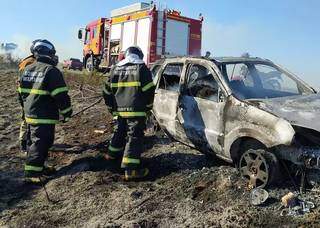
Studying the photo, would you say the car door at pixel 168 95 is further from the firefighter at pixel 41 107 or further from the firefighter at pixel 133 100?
the firefighter at pixel 41 107

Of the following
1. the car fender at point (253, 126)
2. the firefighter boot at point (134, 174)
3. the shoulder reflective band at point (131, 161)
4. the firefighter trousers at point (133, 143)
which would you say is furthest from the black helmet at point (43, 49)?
the car fender at point (253, 126)

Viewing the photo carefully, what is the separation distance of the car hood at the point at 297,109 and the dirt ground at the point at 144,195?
728 mm

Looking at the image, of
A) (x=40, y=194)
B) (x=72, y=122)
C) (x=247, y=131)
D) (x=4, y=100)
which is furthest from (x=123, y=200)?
(x=4, y=100)

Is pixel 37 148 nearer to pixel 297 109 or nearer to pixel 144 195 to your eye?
pixel 144 195

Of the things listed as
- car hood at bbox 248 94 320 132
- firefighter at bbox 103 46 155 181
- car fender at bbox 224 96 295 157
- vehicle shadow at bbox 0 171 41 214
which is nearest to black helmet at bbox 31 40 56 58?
firefighter at bbox 103 46 155 181

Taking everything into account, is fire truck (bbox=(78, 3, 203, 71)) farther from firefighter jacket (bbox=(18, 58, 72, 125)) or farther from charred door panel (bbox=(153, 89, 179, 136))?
firefighter jacket (bbox=(18, 58, 72, 125))

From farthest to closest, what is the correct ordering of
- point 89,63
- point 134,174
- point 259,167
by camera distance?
1. point 89,63
2. point 134,174
3. point 259,167

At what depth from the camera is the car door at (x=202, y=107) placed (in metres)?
5.93

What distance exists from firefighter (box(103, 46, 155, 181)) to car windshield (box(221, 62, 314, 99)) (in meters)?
1.12

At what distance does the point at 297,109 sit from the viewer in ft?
17.3

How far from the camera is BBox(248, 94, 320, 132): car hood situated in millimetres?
4943

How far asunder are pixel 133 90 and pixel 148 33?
1101 centimetres

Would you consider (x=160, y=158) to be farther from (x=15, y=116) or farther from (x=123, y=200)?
(x=15, y=116)

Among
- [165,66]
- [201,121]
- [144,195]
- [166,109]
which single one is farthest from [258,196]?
[165,66]
